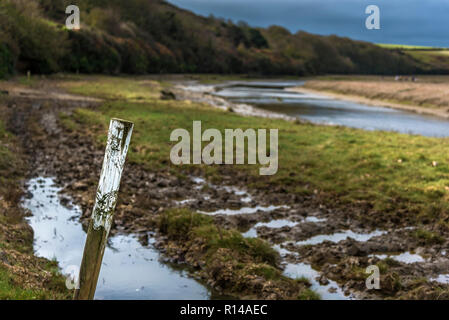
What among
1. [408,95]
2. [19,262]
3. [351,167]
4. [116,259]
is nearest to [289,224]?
[116,259]

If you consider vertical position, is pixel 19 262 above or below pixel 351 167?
below

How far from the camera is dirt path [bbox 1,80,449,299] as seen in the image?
32.2ft

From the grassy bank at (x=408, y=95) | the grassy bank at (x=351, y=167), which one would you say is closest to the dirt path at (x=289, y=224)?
the grassy bank at (x=351, y=167)

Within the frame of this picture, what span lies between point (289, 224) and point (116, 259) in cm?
529

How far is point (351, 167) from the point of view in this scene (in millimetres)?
18922

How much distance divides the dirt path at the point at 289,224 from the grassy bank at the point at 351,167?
72cm

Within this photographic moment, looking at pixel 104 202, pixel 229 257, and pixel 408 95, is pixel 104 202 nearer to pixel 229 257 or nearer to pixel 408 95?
pixel 229 257

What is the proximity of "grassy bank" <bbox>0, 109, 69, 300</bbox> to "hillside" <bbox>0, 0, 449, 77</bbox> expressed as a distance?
44079 millimetres

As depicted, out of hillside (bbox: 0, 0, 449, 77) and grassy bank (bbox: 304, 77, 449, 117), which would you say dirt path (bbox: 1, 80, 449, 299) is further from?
grassy bank (bbox: 304, 77, 449, 117)

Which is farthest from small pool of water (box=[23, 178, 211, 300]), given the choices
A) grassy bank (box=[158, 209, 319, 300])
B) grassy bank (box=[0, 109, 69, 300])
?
grassy bank (box=[158, 209, 319, 300])

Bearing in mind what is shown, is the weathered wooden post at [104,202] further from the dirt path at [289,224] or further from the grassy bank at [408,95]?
the grassy bank at [408,95]

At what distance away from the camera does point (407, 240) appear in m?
12.2
